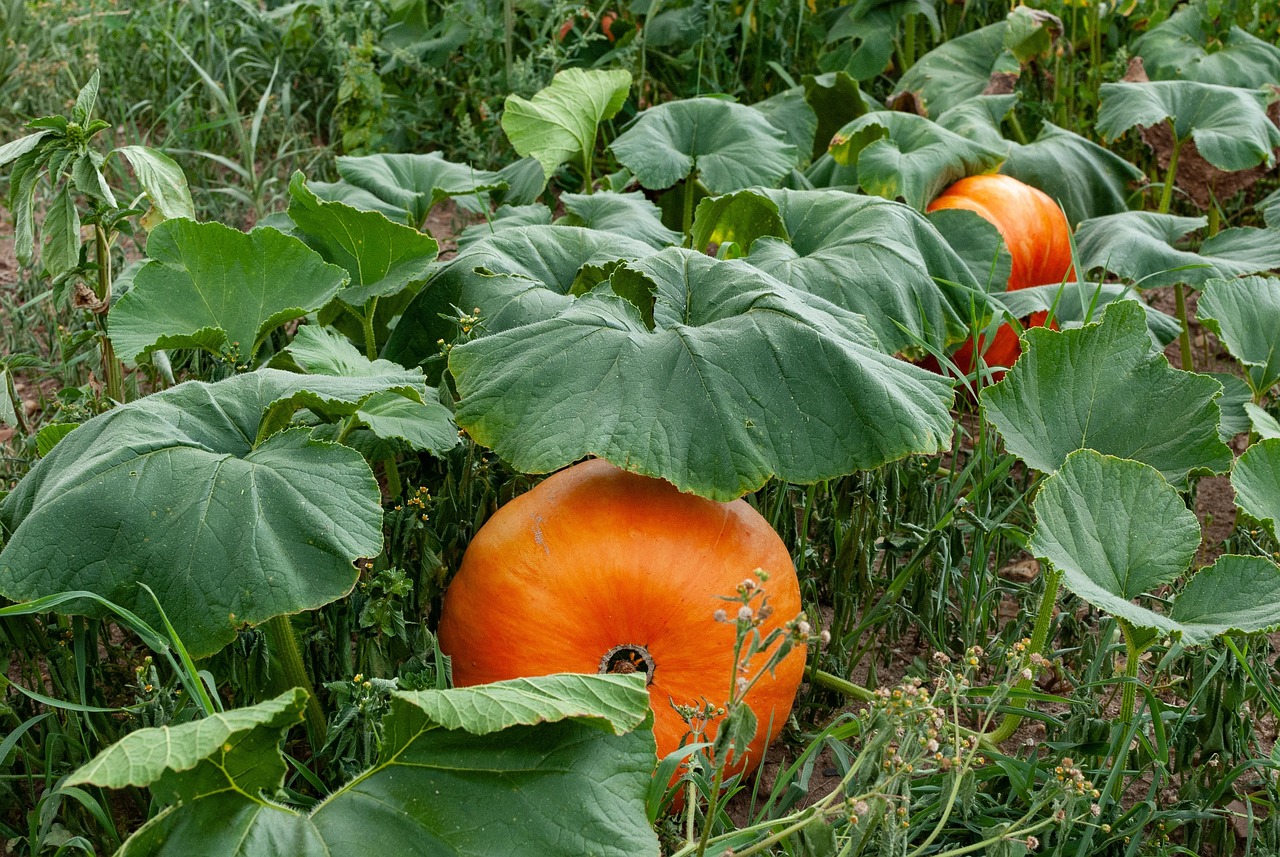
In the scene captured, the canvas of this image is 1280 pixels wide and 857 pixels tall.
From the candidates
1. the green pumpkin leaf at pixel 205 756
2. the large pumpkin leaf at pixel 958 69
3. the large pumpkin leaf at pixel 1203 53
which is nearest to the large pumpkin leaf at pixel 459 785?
the green pumpkin leaf at pixel 205 756

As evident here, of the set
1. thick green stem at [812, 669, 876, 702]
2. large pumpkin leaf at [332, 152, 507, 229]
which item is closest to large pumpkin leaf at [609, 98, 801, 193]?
large pumpkin leaf at [332, 152, 507, 229]

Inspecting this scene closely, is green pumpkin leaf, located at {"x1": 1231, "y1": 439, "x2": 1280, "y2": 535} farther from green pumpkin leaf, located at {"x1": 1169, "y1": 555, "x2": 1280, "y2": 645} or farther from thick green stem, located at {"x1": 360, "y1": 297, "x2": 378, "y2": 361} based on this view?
thick green stem, located at {"x1": 360, "y1": 297, "x2": 378, "y2": 361}

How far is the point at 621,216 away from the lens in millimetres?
2809

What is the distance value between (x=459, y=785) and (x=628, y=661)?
53cm

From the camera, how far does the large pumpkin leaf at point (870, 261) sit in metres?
2.44

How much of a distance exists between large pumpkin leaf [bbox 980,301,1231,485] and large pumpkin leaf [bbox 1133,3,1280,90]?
2.17 m

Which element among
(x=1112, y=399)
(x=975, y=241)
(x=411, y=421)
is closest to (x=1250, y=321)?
(x=1112, y=399)

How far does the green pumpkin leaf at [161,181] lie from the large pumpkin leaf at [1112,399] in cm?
150

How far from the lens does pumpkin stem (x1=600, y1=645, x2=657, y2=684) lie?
79.2 inches

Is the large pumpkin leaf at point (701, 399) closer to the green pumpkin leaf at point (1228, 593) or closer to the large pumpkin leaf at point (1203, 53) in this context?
the green pumpkin leaf at point (1228, 593)

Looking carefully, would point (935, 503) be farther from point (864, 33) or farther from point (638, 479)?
point (864, 33)

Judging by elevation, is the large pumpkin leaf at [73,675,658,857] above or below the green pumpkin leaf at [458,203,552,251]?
below

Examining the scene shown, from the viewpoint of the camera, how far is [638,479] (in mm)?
2072

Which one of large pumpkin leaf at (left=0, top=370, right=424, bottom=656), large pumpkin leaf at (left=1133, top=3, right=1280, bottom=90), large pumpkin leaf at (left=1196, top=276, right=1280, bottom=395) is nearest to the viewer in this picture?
large pumpkin leaf at (left=0, top=370, right=424, bottom=656)
